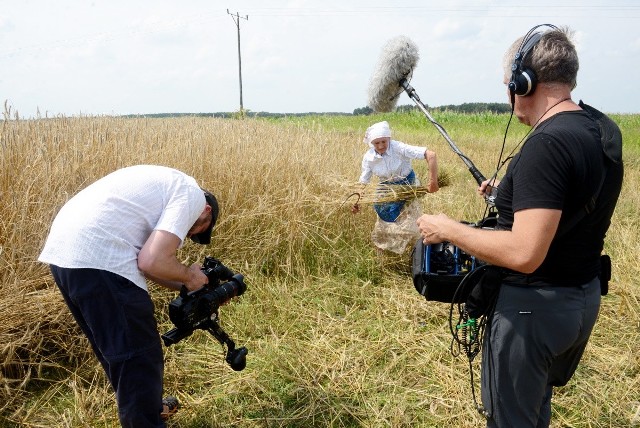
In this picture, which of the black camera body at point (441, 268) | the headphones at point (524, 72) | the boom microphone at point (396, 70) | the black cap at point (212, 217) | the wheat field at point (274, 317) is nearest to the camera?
the headphones at point (524, 72)

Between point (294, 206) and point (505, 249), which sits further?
point (294, 206)

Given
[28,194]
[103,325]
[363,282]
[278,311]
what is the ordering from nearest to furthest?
[103,325] → [28,194] → [278,311] → [363,282]

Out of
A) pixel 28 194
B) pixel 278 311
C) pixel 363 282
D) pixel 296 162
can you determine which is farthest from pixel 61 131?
pixel 363 282

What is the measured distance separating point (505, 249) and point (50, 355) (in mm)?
2865

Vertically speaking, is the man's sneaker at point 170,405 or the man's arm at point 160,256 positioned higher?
the man's arm at point 160,256

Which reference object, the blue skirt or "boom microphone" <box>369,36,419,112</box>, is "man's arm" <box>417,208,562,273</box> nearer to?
"boom microphone" <box>369,36,419,112</box>

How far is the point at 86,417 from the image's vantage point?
2.50 m

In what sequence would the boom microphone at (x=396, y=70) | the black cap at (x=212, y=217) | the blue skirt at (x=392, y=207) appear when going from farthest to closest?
the blue skirt at (x=392, y=207) → the boom microphone at (x=396, y=70) → the black cap at (x=212, y=217)

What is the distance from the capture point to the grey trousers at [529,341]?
148 centimetres

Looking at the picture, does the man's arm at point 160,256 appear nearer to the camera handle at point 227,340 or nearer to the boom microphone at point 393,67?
the camera handle at point 227,340

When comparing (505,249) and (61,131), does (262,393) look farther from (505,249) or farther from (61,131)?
(61,131)

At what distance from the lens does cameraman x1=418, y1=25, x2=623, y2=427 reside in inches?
51.1

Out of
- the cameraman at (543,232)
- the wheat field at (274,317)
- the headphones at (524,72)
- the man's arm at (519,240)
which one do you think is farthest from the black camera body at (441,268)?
the wheat field at (274,317)

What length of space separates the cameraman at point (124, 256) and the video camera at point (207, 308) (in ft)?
0.36
